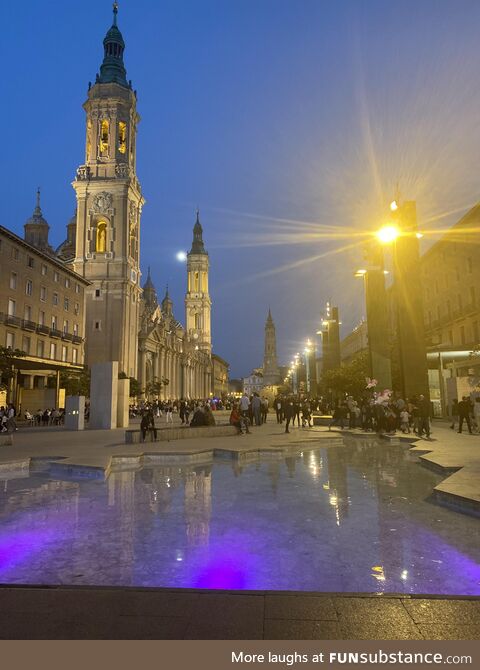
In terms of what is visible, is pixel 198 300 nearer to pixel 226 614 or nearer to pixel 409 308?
pixel 409 308

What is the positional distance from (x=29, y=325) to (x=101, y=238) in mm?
26363

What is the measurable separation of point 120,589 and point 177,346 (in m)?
95.8

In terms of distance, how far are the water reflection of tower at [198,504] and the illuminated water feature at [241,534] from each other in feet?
0.07

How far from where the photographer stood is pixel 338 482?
862 centimetres

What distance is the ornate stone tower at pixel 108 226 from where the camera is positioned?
62.9 m

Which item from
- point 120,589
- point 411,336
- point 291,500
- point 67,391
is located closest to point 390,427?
point 411,336

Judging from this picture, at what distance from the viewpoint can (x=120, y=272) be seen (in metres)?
63.9

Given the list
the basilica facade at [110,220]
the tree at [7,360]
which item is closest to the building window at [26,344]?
the tree at [7,360]

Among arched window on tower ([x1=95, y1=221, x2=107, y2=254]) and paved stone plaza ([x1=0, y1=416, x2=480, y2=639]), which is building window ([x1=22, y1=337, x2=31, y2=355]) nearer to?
arched window on tower ([x1=95, y1=221, x2=107, y2=254])

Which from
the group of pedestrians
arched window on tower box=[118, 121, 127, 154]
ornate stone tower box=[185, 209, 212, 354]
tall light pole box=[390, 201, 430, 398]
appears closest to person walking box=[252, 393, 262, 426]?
tall light pole box=[390, 201, 430, 398]

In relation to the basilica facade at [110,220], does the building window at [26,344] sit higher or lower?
lower

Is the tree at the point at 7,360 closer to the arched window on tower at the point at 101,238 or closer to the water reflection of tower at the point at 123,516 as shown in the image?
the water reflection of tower at the point at 123,516

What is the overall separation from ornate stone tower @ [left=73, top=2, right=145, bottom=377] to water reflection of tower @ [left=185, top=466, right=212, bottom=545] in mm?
54838
